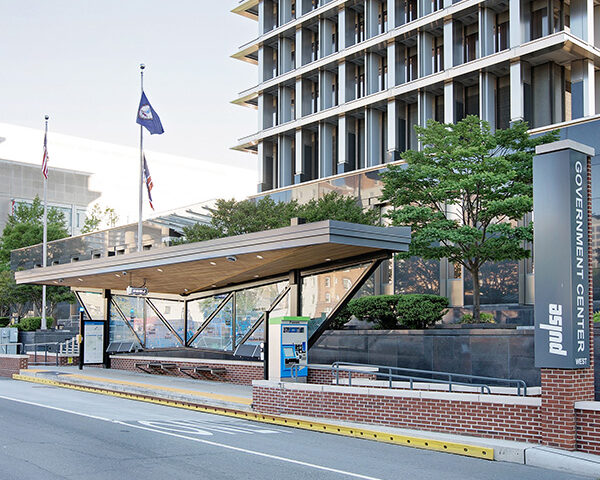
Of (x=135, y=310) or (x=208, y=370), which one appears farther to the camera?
(x=135, y=310)

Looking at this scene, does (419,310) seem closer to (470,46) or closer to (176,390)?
(176,390)

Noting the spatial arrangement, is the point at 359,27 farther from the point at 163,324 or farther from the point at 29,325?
the point at 29,325

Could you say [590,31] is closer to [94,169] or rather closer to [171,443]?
[171,443]

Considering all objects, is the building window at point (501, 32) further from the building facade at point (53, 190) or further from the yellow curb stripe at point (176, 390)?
the building facade at point (53, 190)

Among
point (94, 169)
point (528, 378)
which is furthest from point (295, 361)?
point (94, 169)

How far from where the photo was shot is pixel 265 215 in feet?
115

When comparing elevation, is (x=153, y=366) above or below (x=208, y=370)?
below

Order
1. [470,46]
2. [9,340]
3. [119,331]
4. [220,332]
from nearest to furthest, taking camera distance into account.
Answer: [220,332]
[119,331]
[9,340]
[470,46]

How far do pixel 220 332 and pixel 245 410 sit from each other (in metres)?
8.29

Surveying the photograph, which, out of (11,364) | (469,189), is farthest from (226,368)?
(11,364)

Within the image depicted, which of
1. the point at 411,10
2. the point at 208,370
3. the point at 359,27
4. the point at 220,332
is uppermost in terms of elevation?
the point at 359,27

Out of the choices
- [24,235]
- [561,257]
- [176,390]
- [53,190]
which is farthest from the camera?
[53,190]

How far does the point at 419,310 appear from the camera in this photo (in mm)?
25609

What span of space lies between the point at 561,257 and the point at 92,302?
898 inches
